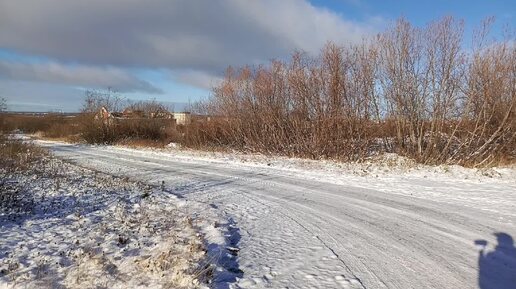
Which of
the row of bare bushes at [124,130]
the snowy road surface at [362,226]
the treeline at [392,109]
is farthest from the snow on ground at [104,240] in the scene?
the row of bare bushes at [124,130]

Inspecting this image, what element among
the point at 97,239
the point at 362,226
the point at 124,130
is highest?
the point at 124,130

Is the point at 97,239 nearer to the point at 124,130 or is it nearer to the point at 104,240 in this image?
the point at 104,240

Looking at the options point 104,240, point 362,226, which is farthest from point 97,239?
point 362,226

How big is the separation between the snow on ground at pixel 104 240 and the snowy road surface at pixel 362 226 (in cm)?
67

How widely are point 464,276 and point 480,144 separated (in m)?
14.2

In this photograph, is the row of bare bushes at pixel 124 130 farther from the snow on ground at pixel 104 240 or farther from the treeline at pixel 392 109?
the snow on ground at pixel 104 240

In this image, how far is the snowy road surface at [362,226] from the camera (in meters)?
5.07

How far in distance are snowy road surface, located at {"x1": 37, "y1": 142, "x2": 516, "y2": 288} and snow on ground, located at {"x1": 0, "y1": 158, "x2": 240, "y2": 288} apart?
0.67m

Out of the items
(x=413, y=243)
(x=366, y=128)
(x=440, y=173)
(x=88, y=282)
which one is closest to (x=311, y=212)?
(x=413, y=243)

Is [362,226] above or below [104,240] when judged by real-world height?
above

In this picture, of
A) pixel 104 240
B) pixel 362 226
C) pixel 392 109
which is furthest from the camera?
pixel 392 109

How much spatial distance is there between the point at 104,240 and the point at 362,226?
469 centimetres

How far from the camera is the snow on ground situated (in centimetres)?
506

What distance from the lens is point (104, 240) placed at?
6.79m
